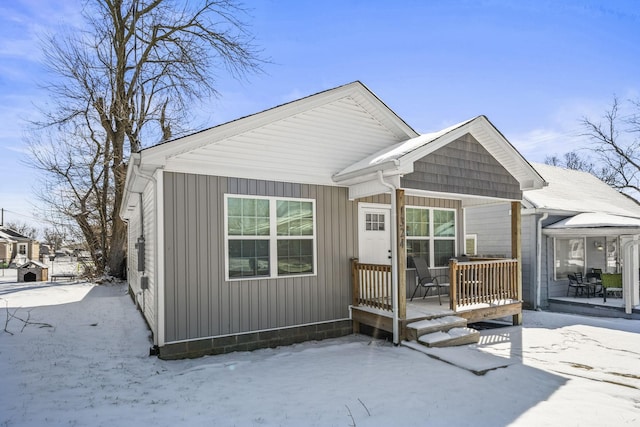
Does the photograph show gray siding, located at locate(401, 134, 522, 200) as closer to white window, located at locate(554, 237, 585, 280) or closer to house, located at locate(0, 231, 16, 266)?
white window, located at locate(554, 237, 585, 280)

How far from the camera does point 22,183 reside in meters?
20.1

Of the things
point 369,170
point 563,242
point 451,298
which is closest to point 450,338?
point 451,298

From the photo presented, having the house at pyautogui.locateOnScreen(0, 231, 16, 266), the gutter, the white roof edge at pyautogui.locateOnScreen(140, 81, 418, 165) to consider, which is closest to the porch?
the gutter

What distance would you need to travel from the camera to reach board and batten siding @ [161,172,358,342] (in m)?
5.36

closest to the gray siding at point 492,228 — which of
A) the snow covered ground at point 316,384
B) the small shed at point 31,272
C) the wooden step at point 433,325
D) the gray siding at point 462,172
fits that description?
the gray siding at point 462,172

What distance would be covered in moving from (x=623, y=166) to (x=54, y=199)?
32055 millimetres

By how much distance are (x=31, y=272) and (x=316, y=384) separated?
18.9 metres

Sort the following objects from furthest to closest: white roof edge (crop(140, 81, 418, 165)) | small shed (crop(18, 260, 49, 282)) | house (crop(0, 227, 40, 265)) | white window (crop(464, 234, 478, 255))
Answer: house (crop(0, 227, 40, 265)) → small shed (crop(18, 260, 49, 282)) → white window (crop(464, 234, 478, 255)) → white roof edge (crop(140, 81, 418, 165))

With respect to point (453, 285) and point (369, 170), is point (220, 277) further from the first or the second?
point (453, 285)

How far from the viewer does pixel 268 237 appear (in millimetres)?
6156

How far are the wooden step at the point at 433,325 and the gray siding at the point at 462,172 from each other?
86.6 inches

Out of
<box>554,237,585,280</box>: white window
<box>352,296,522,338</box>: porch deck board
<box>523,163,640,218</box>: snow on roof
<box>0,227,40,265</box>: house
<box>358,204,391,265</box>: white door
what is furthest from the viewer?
<box>0,227,40,265</box>: house

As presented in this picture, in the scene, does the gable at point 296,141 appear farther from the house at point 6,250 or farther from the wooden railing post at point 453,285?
the house at point 6,250

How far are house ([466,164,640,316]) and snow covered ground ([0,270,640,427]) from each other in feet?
11.2
